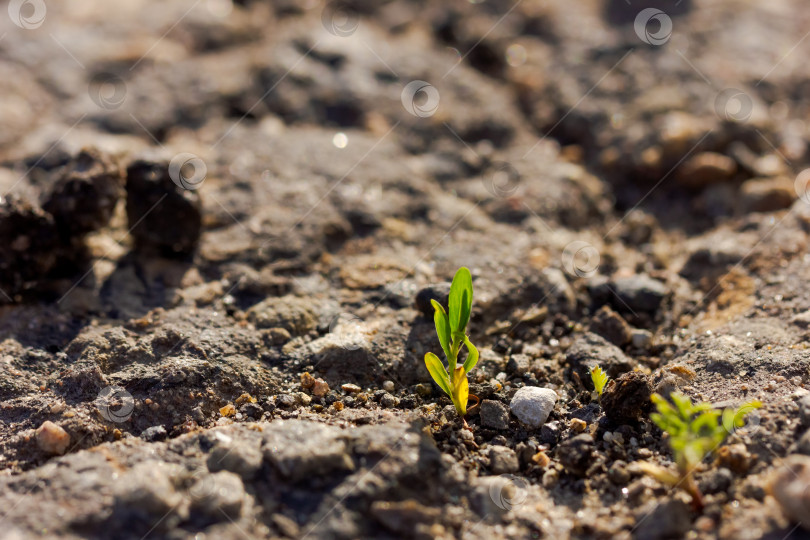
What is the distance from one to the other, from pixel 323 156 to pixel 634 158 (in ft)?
5.80

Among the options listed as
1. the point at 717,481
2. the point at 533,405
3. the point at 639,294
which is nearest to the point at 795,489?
the point at 717,481

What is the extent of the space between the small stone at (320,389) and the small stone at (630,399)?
1.04m

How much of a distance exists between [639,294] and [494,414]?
1.01 metres

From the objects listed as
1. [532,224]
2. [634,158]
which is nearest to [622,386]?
[532,224]

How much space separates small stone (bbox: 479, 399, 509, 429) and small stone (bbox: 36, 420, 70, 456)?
57.4 inches

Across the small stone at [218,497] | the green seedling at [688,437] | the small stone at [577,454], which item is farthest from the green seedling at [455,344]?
the small stone at [218,497]

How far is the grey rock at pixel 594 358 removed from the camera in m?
2.54

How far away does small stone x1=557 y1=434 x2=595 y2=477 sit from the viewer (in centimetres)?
A: 212

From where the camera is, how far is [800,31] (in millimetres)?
4617

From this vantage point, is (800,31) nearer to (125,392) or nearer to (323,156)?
(323,156)

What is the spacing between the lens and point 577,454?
2.13 meters

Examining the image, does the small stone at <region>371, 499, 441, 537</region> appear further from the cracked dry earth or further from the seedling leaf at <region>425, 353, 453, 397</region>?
the seedling leaf at <region>425, 353, 453, 397</region>

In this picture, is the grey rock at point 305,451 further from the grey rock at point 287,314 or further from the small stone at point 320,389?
the grey rock at point 287,314

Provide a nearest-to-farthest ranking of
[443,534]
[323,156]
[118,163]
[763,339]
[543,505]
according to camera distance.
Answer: [443,534], [543,505], [763,339], [118,163], [323,156]
